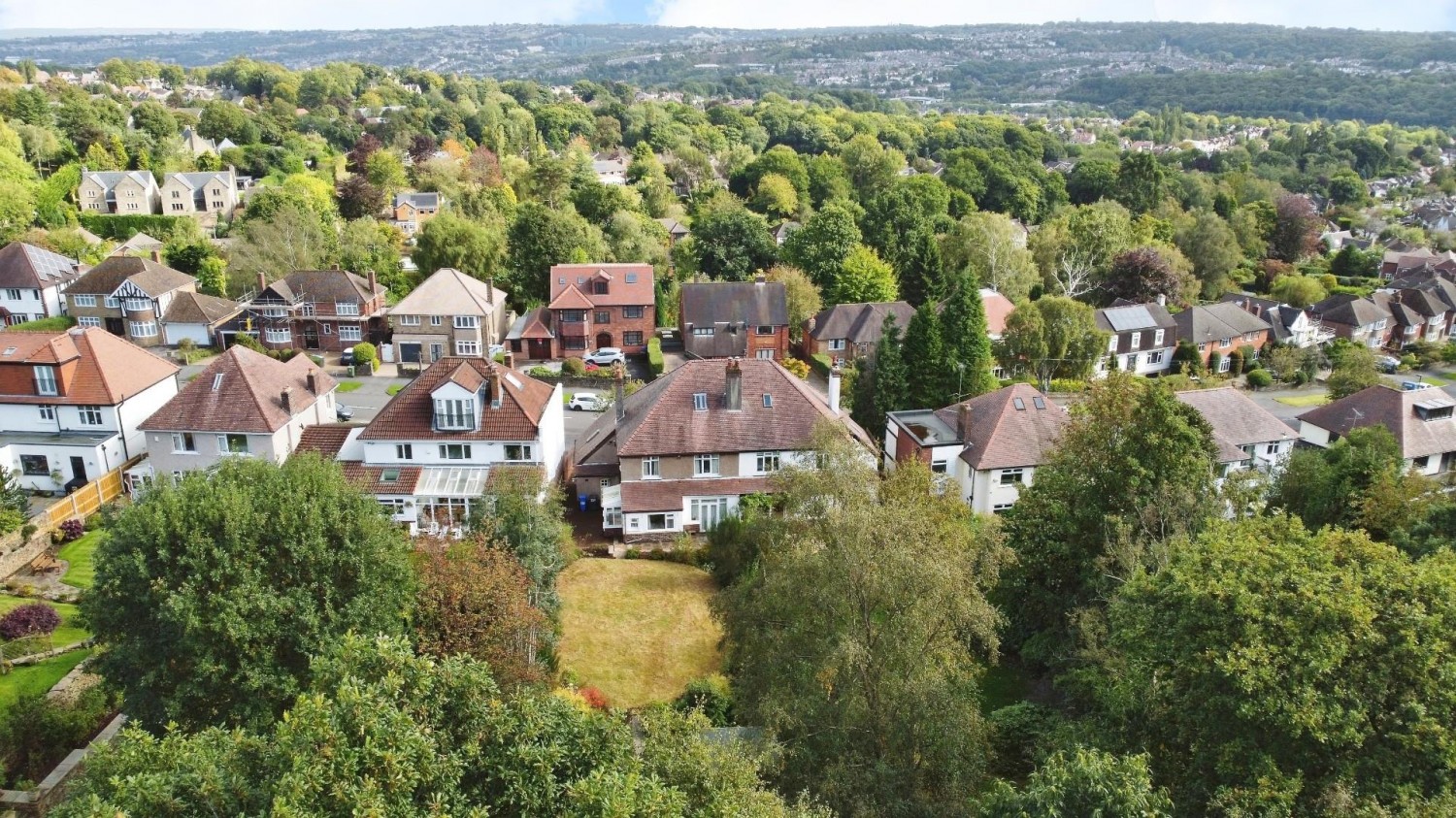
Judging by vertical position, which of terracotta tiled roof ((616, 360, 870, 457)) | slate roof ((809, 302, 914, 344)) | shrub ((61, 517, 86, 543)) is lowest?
shrub ((61, 517, 86, 543))

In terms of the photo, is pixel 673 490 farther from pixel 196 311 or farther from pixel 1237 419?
pixel 196 311

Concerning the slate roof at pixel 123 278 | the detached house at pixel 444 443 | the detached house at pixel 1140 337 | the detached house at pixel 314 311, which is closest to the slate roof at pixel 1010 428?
the detached house at pixel 444 443

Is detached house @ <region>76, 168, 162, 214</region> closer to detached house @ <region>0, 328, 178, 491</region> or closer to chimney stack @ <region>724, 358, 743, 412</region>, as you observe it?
detached house @ <region>0, 328, 178, 491</region>

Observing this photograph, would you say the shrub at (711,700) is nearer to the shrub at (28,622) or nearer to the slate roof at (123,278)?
the shrub at (28,622)

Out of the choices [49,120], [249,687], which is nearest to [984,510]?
[249,687]

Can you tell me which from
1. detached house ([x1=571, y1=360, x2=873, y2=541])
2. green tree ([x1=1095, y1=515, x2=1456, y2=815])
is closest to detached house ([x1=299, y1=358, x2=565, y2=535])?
detached house ([x1=571, y1=360, x2=873, y2=541])

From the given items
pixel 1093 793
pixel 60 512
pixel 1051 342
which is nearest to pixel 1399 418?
pixel 1051 342
